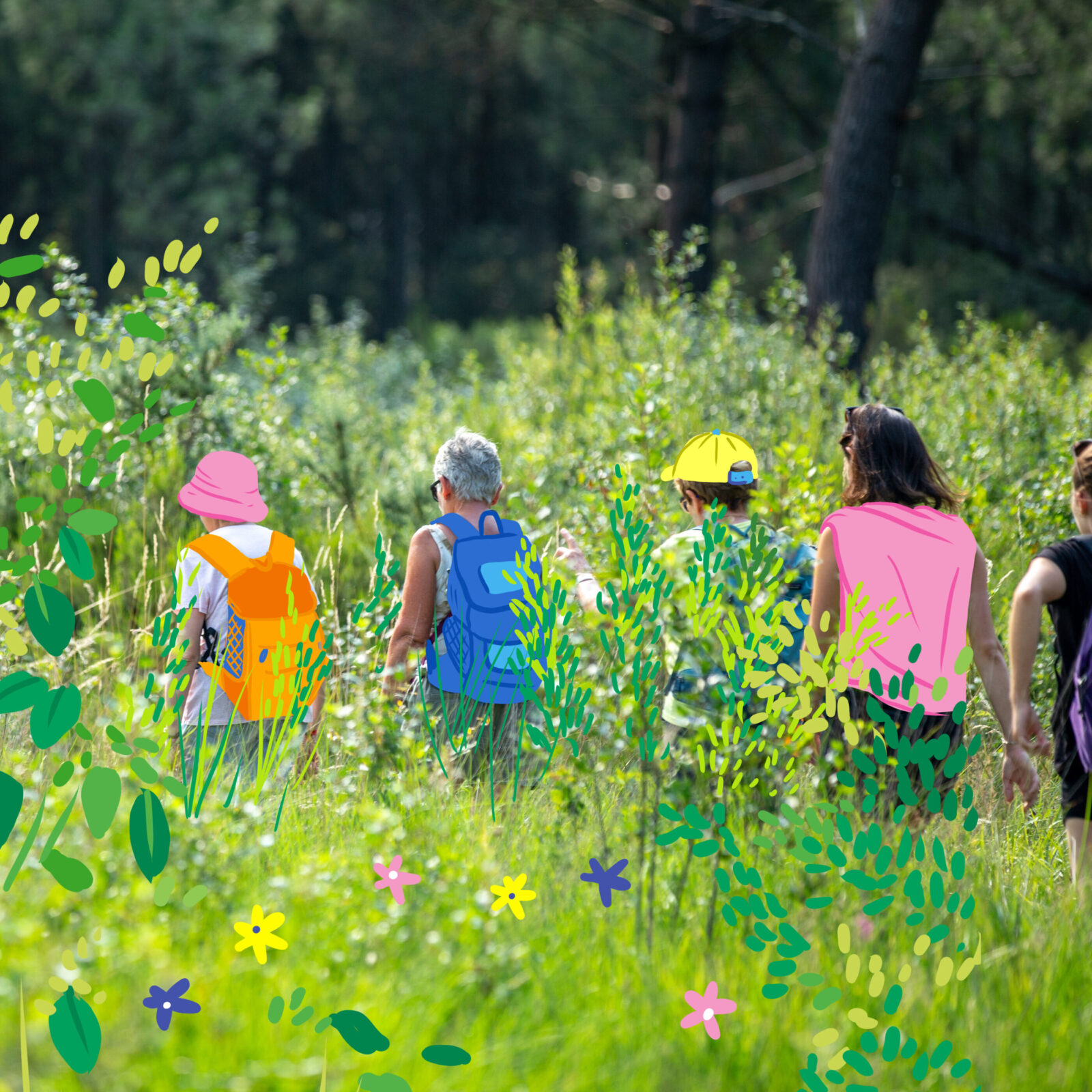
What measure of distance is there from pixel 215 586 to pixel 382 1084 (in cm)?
202

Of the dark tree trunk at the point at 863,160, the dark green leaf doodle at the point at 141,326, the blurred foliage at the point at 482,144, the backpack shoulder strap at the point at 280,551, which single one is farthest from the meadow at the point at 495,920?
the blurred foliage at the point at 482,144

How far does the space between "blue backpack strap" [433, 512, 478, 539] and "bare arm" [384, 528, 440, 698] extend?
7 cm

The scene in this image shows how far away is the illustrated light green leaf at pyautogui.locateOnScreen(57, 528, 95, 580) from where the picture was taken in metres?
2.40

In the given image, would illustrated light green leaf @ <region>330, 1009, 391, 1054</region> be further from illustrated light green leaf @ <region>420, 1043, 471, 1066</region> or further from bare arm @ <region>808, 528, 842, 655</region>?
bare arm @ <region>808, 528, 842, 655</region>

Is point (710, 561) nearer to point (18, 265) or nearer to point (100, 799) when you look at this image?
point (100, 799)

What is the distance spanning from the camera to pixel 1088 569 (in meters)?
3.01

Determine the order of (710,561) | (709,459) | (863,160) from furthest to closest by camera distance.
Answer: (863,160) < (709,459) < (710,561)

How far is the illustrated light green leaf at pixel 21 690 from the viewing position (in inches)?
95.8

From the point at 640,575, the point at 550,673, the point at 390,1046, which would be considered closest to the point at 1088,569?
the point at 640,575

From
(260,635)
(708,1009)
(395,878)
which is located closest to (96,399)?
(260,635)

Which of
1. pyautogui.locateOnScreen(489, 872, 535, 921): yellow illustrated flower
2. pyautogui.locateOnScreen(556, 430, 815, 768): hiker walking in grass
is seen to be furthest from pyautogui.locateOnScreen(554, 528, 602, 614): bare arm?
pyautogui.locateOnScreen(489, 872, 535, 921): yellow illustrated flower

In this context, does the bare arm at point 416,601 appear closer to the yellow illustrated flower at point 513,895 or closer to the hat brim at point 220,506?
the hat brim at point 220,506

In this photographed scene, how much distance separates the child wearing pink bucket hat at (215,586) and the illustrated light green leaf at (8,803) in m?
1.07

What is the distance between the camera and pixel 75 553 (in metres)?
2.46
